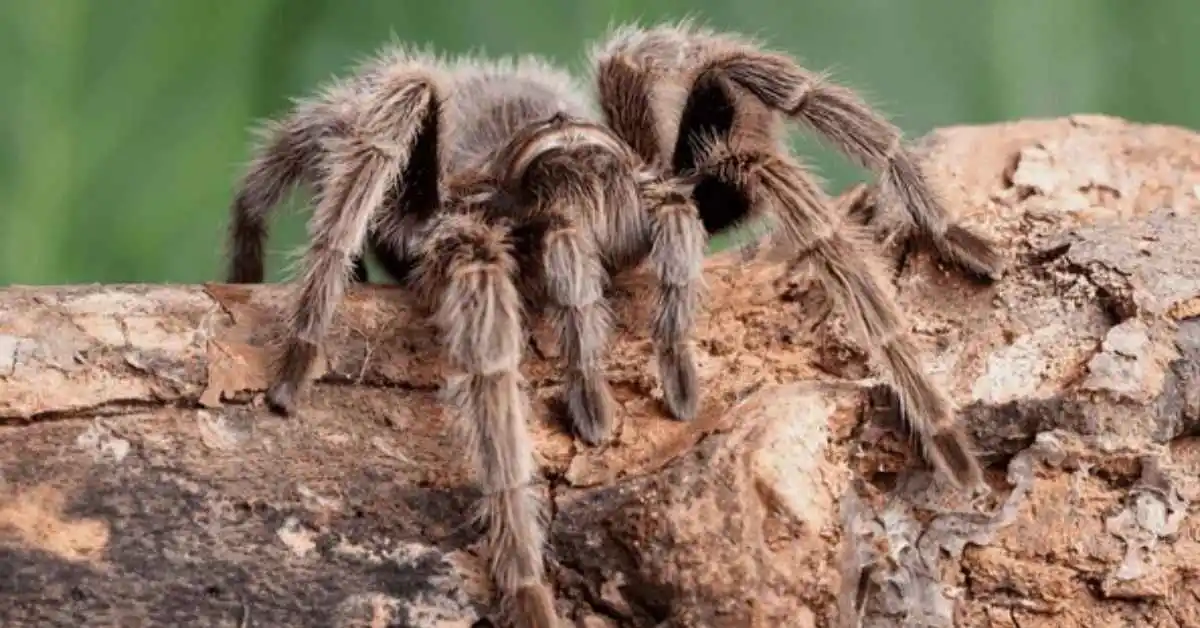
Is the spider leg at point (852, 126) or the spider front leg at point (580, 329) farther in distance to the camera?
the spider leg at point (852, 126)

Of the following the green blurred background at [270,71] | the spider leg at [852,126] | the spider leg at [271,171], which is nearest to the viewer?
the spider leg at [852,126]

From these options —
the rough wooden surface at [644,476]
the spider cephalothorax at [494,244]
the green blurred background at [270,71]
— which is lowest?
the rough wooden surface at [644,476]

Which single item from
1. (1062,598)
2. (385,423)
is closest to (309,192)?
(385,423)

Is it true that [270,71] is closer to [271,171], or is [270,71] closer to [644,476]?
[271,171]

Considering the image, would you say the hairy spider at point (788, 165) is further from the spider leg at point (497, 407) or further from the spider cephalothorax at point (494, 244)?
the spider leg at point (497, 407)

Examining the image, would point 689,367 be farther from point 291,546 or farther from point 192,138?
point 192,138

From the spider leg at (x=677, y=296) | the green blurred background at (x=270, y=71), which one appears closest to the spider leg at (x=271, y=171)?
the green blurred background at (x=270, y=71)
